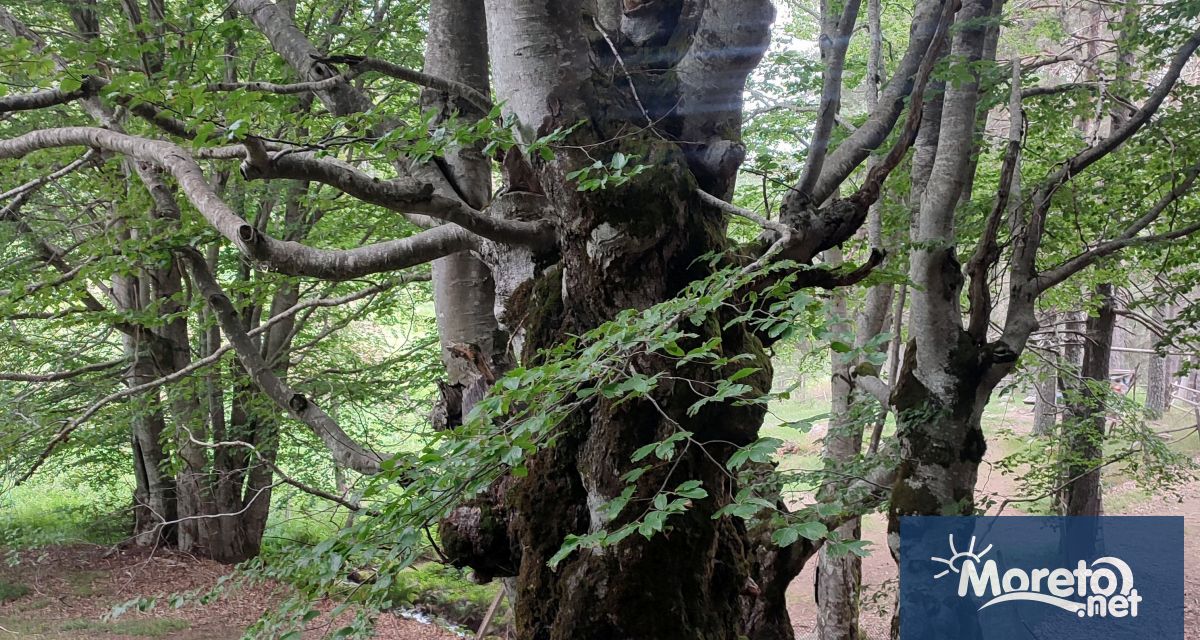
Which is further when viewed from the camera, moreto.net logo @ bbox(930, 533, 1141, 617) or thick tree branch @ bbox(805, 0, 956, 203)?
moreto.net logo @ bbox(930, 533, 1141, 617)

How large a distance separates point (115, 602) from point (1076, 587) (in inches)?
359

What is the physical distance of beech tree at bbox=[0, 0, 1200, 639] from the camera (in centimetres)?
168

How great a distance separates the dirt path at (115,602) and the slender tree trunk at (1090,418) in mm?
6327

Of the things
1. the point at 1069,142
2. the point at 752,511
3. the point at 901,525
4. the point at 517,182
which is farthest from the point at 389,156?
the point at 1069,142

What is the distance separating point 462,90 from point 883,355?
7.20 ft

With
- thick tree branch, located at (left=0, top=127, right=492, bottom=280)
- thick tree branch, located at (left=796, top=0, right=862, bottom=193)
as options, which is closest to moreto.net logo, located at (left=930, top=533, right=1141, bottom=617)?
thick tree branch, located at (left=796, top=0, right=862, bottom=193)

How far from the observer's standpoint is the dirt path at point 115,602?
680 cm

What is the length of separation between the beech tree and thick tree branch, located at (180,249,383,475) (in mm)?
34

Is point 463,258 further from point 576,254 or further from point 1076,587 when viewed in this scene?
point 1076,587

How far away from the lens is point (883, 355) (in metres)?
1.52

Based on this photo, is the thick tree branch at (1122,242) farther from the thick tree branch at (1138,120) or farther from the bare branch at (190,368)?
the bare branch at (190,368)

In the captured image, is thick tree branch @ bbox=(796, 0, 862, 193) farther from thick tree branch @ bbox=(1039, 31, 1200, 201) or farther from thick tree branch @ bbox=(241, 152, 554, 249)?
thick tree branch @ bbox=(1039, 31, 1200, 201)

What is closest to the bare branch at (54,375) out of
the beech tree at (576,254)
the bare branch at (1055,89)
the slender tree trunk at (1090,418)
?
the beech tree at (576,254)

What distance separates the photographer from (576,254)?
8.64ft
